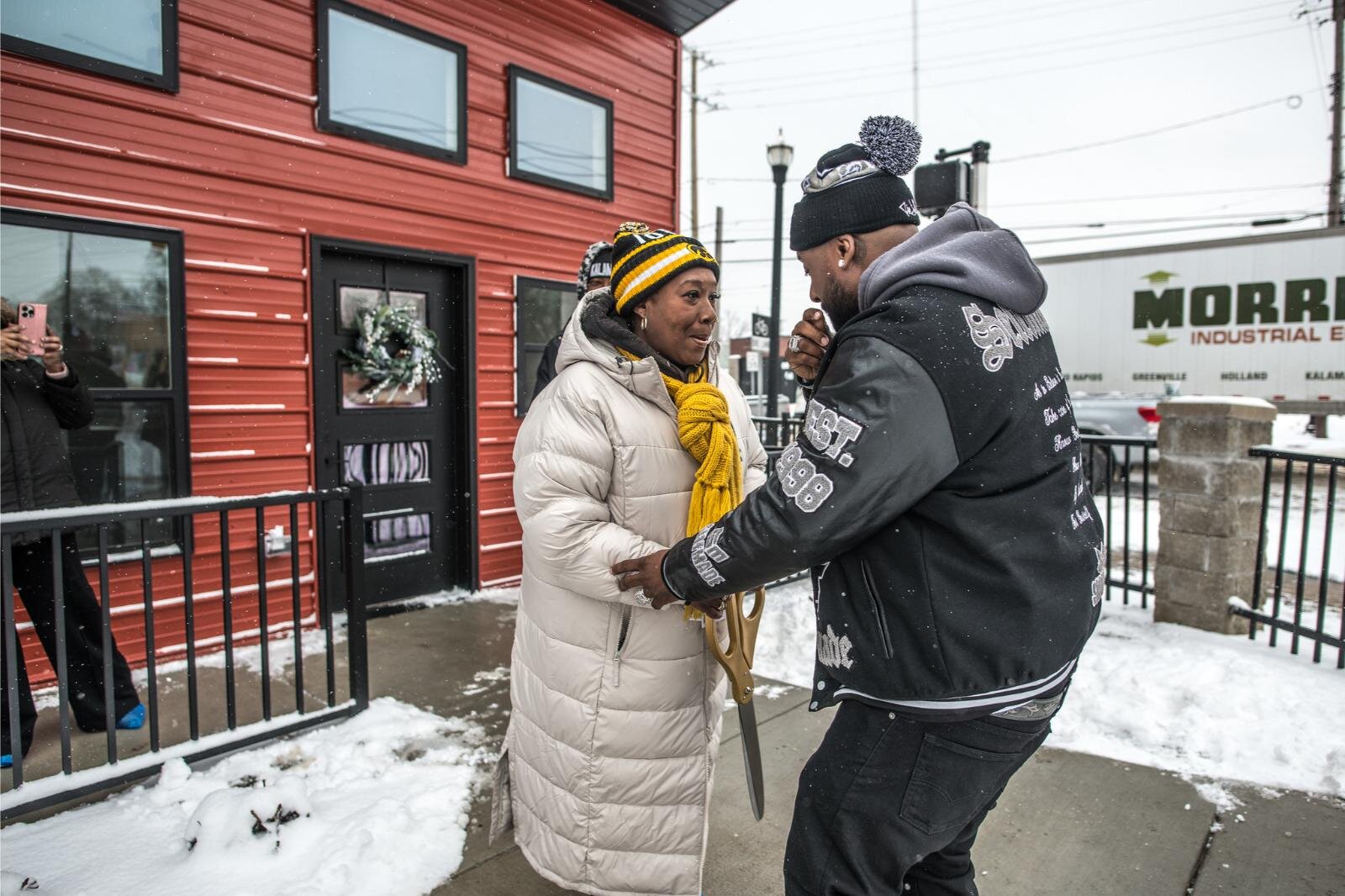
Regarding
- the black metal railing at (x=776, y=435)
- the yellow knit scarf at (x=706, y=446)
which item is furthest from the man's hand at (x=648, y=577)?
the black metal railing at (x=776, y=435)

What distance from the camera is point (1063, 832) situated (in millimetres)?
2850

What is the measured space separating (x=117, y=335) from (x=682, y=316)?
143 inches

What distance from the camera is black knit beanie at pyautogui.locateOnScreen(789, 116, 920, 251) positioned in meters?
1.67

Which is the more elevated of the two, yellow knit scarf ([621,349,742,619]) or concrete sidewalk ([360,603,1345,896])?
yellow knit scarf ([621,349,742,619])

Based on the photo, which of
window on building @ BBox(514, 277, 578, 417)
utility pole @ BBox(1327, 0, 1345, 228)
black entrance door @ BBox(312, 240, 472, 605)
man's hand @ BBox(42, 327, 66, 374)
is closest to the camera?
man's hand @ BBox(42, 327, 66, 374)

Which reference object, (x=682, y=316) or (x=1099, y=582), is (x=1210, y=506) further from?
(x=682, y=316)

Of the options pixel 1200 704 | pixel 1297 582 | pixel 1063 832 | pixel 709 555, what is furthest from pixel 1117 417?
pixel 709 555

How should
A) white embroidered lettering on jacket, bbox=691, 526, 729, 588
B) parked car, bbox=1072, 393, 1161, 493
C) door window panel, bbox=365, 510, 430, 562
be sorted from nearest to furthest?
white embroidered lettering on jacket, bbox=691, 526, 729, 588
door window panel, bbox=365, 510, 430, 562
parked car, bbox=1072, 393, 1161, 493

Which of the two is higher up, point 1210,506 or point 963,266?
point 963,266

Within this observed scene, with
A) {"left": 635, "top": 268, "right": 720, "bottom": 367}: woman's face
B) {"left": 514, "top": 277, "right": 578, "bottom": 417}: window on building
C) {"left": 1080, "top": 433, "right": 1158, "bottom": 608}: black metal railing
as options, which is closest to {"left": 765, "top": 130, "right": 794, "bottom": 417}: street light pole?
{"left": 1080, "top": 433, "right": 1158, "bottom": 608}: black metal railing

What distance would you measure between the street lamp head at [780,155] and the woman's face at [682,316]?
9.67 m

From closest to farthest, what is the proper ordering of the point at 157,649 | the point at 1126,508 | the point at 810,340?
1. the point at 810,340
2. the point at 157,649
3. the point at 1126,508

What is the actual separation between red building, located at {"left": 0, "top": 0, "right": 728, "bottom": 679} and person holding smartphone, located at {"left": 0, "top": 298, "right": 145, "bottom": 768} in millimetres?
791

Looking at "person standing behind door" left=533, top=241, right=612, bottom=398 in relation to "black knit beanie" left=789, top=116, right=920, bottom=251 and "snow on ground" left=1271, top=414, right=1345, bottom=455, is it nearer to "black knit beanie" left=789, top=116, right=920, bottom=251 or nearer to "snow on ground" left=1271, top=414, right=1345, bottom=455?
"black knit beanie" left=789, top=116, right=920, bottom=251
